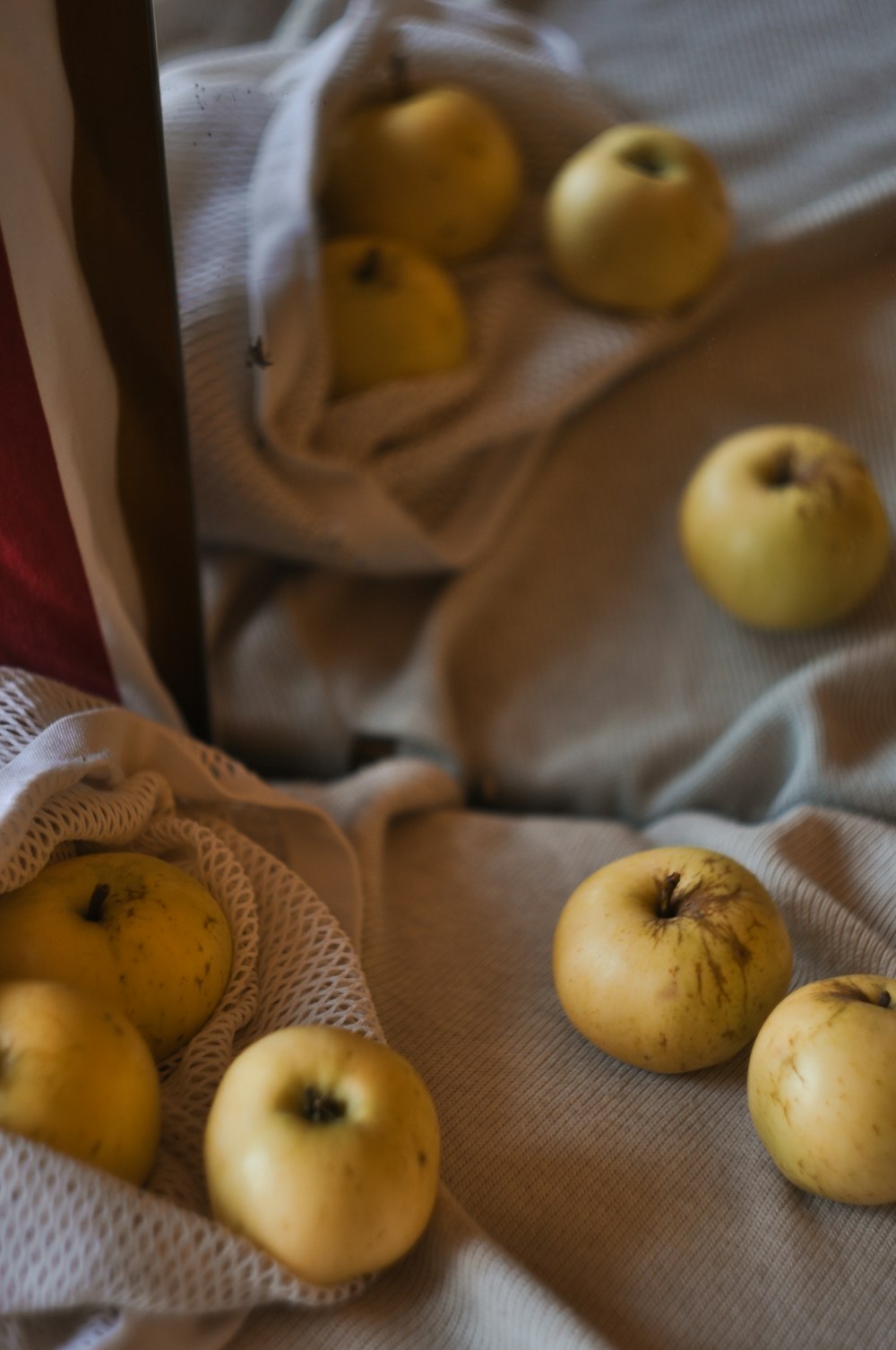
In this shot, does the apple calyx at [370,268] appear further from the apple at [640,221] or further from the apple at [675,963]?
the apple at [675,963]

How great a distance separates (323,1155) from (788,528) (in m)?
0.45

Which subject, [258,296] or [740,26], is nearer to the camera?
[258,296]

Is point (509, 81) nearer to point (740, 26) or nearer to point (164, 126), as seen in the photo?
point (740, 26)

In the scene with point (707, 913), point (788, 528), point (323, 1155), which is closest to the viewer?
Result: point (323, 1155)

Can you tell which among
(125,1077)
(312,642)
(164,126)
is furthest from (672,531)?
(125,1077)

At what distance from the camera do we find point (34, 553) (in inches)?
22.9

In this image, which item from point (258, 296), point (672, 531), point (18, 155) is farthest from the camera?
point (672, 531)

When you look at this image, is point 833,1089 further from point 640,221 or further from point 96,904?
point 640,221

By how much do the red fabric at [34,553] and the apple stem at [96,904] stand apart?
0.16m

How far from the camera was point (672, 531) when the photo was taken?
80cm

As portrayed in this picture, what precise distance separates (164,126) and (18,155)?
3.8 inches

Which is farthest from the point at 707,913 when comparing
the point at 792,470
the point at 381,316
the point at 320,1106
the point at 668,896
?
the point at 381,316

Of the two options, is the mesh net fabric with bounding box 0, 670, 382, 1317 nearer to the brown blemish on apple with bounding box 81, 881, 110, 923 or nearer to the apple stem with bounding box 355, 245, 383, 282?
the brown blemish on apple with bounding box 81, 881, 110, 923

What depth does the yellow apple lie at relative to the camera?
0.44 metres
